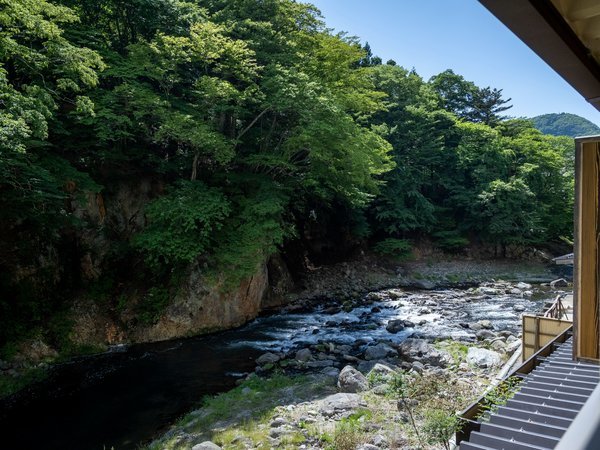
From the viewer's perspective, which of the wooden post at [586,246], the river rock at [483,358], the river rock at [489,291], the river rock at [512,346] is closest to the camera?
the wooden post at [586,246]

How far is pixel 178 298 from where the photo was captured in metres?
13.4

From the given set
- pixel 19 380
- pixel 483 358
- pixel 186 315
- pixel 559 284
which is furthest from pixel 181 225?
pixel 559 284

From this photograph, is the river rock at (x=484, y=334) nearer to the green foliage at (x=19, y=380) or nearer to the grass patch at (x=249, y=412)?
the grass patch at (x=249, y=412)

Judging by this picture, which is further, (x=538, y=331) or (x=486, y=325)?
(x=486, y=325)

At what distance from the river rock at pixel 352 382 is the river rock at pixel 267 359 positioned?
249 centimetres

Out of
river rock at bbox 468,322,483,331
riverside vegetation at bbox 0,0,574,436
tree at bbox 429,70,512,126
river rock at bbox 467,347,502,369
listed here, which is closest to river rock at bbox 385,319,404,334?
river rock at bbox 468,322,483,331

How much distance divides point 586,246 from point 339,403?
18.1ft

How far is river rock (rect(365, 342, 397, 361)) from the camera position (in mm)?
10984

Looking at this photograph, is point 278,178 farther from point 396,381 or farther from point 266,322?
point 396,381

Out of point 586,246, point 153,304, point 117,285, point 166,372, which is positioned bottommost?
point 166,372

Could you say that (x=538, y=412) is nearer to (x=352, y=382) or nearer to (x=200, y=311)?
(x=352, y=382)

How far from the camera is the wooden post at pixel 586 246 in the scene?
11.5 feet

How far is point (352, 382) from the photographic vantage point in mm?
8570

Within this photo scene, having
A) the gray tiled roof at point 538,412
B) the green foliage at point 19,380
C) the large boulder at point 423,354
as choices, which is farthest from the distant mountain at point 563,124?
the green foliage at point 19,380
